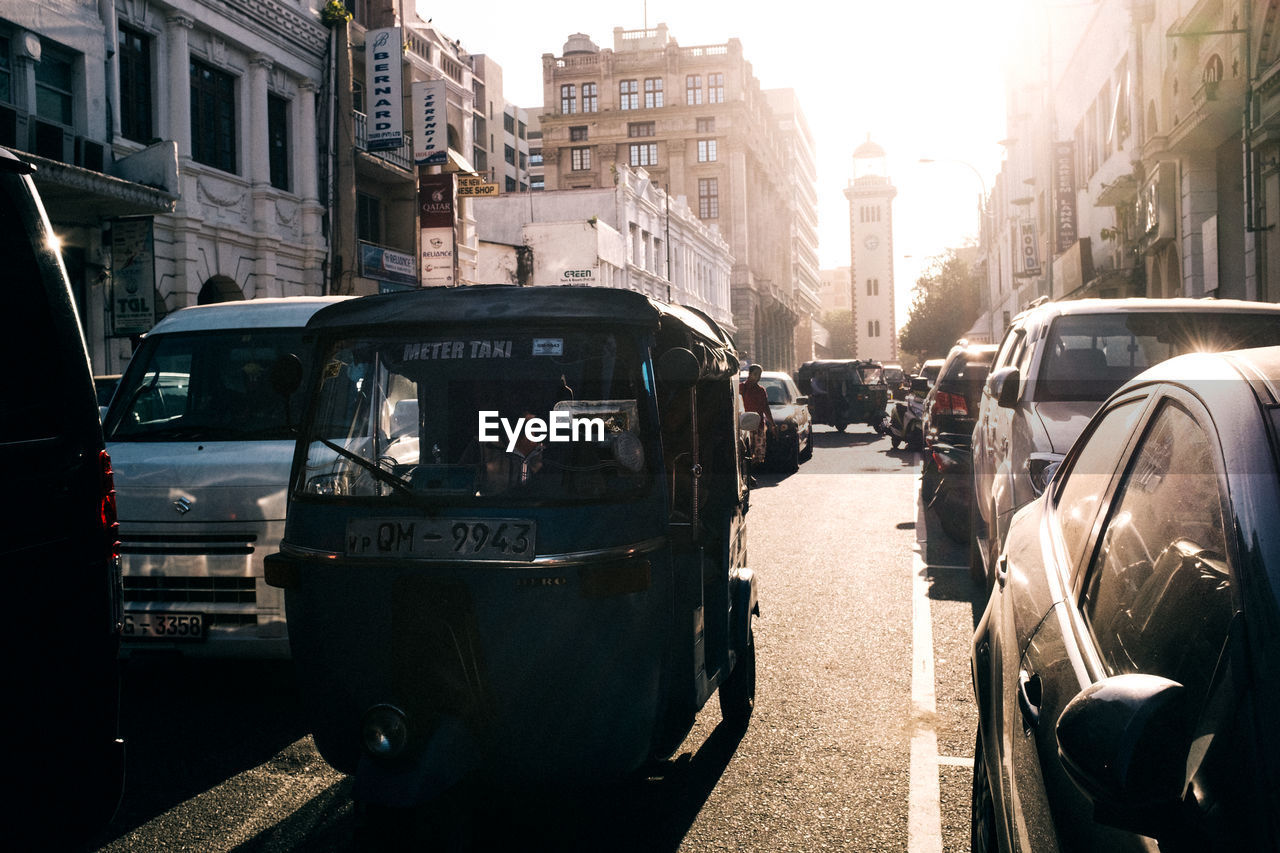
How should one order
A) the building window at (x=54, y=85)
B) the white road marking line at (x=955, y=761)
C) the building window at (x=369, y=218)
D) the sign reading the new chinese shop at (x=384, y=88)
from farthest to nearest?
1. the building window at (x=369, y=218)
2. the sign reading the new chinese shop at (x=384, y=88)
3. the building window at (x=54, y=85)
4. the white road marking line at (x=955, y=761)

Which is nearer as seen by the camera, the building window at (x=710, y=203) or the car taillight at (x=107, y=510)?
the car taillight at (x=107, y=510)

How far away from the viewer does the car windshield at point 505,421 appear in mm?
3707

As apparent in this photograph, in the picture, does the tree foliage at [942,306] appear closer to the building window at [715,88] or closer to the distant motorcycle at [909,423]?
the building window at [715,88]

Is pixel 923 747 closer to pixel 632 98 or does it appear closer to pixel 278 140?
pixel 278 140

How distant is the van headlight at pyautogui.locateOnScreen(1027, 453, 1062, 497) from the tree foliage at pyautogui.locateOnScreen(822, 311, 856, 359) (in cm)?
16035

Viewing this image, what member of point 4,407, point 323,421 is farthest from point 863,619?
point 4,407

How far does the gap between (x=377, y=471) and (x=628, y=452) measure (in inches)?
33.0

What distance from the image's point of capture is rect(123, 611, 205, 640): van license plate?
5371 millimetres

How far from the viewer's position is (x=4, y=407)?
110 inches

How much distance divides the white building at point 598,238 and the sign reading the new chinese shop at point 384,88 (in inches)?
619

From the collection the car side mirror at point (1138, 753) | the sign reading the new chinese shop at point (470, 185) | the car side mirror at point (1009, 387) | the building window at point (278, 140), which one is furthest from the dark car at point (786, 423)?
the car side mirror at point (1138, 753)

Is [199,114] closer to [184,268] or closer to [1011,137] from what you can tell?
[184,268]

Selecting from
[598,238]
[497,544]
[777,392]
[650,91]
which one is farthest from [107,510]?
[650,91]

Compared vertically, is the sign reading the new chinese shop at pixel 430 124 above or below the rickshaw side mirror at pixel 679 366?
above
